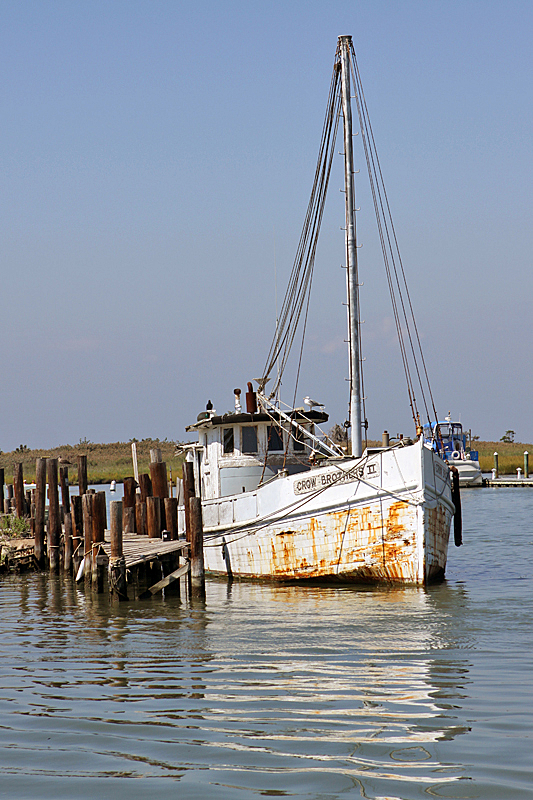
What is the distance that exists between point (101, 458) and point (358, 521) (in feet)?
204

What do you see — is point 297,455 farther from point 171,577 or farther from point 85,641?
point 85,641

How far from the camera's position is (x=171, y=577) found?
15164mm

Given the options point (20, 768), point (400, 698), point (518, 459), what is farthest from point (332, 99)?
point (518, 459)

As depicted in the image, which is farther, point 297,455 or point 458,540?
point 297,455

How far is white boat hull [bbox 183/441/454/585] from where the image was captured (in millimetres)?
14867

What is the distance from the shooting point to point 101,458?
246 feet

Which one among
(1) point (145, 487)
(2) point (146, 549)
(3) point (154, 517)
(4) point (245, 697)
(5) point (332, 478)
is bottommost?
(4) point (245, 697)

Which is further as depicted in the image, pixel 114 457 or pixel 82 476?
pixel 114 457

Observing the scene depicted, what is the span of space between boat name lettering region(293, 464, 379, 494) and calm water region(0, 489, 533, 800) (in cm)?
211

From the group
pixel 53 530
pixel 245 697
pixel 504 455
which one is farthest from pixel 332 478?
pixel 504 455

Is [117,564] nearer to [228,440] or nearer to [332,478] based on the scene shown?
[332,478]

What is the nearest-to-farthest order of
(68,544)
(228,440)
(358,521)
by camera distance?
(358,521) → (228,440) → (68,544)

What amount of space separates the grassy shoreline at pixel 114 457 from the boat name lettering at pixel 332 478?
44081mm

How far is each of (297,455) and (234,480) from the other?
1.56 m
